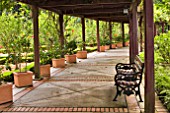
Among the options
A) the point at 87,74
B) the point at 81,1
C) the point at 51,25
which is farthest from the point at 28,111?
the point at 51,25

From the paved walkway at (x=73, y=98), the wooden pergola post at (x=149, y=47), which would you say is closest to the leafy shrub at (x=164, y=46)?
the paved walkway at (x=73, y=98)

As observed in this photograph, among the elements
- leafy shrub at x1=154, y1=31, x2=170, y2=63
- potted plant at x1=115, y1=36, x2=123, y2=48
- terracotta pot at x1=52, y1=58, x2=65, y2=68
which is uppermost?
potted plant at x1=115, y1=36, x2=123, y2=48

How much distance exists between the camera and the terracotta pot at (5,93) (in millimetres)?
5055

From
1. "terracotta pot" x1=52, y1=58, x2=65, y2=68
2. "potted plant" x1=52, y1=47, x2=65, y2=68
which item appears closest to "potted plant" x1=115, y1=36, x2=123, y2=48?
"potted plant" x1=52, y1=47, x2=65, y2=68

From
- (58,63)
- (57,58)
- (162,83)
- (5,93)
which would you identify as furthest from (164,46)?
(57,58)

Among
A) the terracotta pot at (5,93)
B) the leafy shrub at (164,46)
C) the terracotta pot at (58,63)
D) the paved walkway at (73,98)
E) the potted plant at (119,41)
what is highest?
the potted plant at (119,41)

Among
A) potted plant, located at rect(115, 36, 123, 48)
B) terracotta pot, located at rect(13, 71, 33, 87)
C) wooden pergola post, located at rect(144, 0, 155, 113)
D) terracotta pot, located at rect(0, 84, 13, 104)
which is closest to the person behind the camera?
wooden pergola post, located at rect(144, 0, 155, 113)

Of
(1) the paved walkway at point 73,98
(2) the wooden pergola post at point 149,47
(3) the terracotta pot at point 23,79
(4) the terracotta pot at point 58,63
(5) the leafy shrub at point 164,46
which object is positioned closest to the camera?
(2) the wooden pergola post at point 149,47

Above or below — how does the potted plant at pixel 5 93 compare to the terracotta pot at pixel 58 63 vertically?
below

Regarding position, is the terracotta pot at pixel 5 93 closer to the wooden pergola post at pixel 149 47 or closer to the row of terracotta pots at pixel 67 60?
the wooden pergola post at pixel 149 47

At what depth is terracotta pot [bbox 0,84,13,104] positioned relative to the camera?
5055 millimetres

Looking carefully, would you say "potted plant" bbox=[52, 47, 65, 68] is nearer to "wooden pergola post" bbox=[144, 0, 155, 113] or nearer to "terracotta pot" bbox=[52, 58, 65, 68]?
"terracotta pot" bbox=[52, 58, 65, 68]

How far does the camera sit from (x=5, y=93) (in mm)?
5113

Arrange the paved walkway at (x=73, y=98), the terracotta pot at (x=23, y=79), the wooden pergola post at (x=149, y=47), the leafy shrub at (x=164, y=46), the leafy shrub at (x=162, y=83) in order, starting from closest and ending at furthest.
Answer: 1. the wooden pergola post at (x=149, y=47)
2. the leafy shrub at (x=162, y=83)
3. the paved walkway at (x=73, y=98)
4. the leafy shrub at (x=164, y=46)
5. the terracotta pot at (x=23, y=79)
